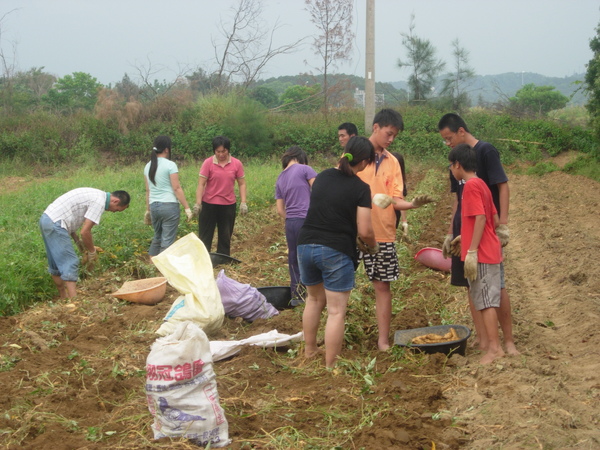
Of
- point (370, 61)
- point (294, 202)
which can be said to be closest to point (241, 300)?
point (294, 202)

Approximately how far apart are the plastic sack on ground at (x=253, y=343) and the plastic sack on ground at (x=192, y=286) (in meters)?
0.35

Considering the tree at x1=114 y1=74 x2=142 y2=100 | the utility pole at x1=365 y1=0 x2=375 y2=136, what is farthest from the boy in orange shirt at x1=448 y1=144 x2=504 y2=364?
the tree at x1=114 y1=74 x2=142 y2=100

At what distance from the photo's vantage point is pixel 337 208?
4469mm

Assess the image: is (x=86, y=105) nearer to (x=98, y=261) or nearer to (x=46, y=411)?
(x=98, y=261)

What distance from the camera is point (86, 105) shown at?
121 feet

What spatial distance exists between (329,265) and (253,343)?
116 centimetres

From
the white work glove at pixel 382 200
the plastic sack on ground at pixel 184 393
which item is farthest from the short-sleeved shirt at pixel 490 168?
the plastic sack on ground at pixel 184 393

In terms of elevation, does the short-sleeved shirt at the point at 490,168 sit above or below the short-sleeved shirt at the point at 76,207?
above

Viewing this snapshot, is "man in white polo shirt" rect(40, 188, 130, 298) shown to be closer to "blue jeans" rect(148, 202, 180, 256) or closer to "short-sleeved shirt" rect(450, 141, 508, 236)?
"blue jeans" rect(148, 202, 180, 256)

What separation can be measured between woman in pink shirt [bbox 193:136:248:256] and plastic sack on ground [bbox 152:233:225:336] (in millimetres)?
2391

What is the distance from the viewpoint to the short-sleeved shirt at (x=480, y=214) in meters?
4.60

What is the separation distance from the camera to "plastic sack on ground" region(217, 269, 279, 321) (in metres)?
6.04

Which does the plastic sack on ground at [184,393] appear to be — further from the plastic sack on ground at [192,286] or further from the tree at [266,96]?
the tree at [266,96]

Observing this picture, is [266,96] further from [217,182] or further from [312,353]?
[312,353]
